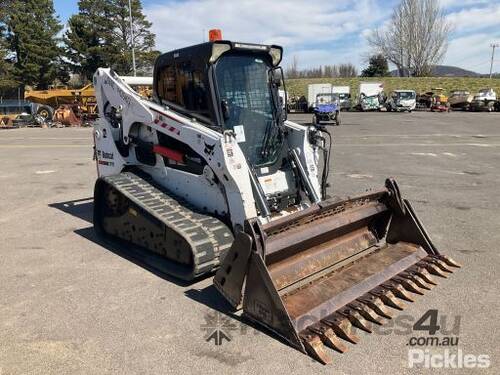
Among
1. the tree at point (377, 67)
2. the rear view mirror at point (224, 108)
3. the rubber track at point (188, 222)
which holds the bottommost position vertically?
the rubber track at point (188, 222)

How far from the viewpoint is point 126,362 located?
3.49m

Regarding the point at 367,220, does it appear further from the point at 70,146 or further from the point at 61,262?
the point at 70,146

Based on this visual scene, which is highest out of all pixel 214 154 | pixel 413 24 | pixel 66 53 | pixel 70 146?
pixel 413 24

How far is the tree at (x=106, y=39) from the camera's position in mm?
45969

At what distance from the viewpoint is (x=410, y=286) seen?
4.54 meters

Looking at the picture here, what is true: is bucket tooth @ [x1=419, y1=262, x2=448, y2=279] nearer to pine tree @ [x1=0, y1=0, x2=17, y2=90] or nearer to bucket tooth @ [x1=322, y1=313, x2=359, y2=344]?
bucket tooth @ [x1=322, y1=313, x2=359, y2=344]

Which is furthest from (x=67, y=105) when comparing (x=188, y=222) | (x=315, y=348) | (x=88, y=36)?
(x=315, y=348)

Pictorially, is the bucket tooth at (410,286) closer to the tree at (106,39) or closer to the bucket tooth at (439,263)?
the bucket tooth at (439,263)

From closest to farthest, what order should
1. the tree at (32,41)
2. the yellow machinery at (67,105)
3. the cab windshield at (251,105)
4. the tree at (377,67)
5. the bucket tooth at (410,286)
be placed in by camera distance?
1. the bucket tooth at (410,286)
2. the cab windshield at (251,105)
3. the yellow machinery at (67,105)
4. the tree at (32,41)
5. the tree at (377,67)

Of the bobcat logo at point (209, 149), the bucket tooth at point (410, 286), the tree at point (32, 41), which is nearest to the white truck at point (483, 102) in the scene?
the tree at point (32, 41)

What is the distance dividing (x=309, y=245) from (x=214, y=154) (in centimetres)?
140

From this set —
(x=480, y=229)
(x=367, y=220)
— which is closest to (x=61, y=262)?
(x=367, y=220)

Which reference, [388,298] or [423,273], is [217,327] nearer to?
[388,298]

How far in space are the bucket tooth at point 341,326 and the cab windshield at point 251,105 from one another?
8.21 ft
